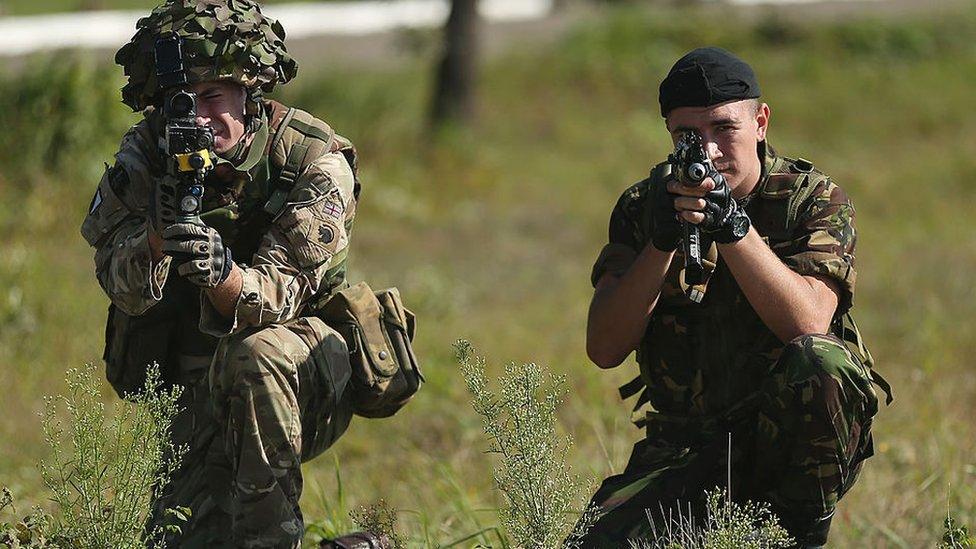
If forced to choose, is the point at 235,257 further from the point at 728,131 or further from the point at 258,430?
the point at 728,131

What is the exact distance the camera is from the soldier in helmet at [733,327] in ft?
10.7

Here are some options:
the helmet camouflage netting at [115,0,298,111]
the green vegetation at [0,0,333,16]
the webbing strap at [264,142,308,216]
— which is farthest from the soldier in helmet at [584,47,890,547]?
the green vegetation at [0,0,333,16]

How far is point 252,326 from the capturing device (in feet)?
10.8

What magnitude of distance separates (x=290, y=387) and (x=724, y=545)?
1.04m

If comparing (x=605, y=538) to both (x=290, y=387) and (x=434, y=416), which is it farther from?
(x=434, y=416)

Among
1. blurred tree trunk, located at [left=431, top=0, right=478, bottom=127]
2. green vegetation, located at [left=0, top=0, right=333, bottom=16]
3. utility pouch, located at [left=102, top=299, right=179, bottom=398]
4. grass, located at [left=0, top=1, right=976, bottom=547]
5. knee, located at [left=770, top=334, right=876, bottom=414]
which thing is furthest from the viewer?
green vegetation, located at [left=0, top=0, right=333, bottom=16]

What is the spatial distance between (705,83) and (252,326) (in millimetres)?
1170

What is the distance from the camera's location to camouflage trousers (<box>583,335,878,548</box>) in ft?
10.7

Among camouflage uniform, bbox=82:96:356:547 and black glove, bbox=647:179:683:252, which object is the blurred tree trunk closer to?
camouflage uniform, bbox=82:96:356:547

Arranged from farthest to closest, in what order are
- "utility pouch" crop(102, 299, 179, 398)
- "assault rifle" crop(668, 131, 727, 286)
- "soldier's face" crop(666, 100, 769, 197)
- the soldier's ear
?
"utility pouch" crop(102, 299, 179, 398) < the soldier's ear < "soldier's face" crop(666, 100, 769, 197) < "assault rifle" crop(668, 131, 727, 286)

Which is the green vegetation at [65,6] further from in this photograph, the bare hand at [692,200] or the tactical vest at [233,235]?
the bare hand at [692,200]

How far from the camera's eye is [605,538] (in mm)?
3469

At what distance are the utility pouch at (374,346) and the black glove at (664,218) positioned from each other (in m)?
0.72

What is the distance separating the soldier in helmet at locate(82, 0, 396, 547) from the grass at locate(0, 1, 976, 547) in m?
0.49
